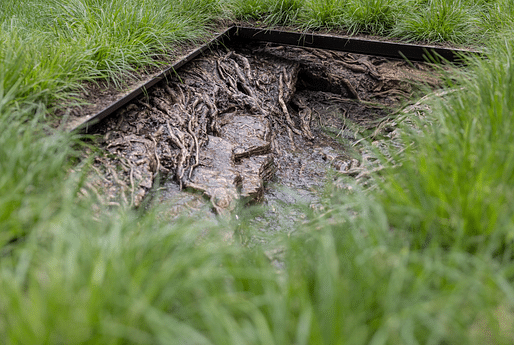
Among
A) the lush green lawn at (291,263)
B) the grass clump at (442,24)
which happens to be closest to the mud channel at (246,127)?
the grass clump at (442,24)

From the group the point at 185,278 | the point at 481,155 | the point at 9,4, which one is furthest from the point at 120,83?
the point at 481,155

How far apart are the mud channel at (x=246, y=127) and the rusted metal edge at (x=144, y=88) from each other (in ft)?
0.24

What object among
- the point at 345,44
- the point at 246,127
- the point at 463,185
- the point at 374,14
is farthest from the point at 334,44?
the point at 463,185

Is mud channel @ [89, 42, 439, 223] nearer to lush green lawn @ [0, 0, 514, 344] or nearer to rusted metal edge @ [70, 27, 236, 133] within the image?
rusted metal edge @ [70, 27, 236, 133]

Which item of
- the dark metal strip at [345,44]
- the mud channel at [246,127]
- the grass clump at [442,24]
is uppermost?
the grass clump at [442,24]

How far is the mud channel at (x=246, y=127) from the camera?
2.19m

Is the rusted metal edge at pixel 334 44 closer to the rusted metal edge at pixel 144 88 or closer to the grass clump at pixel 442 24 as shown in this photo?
the rusted metal edge at pixel 144 88

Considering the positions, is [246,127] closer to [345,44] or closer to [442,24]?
[345,44]

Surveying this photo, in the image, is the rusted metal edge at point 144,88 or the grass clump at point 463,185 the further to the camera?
the rusted metal edge at point 144,88

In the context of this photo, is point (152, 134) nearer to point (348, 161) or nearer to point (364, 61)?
point (348, 161)

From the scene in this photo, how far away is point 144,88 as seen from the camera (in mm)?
2400

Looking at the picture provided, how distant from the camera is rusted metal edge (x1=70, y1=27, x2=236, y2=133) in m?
1.97

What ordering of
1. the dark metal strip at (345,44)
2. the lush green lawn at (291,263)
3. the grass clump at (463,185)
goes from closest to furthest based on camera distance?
the lush green lawn at (291,263) → the grass clump at (463,185) → the dark metal strip at (345,44)

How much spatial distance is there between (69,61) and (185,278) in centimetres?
167
